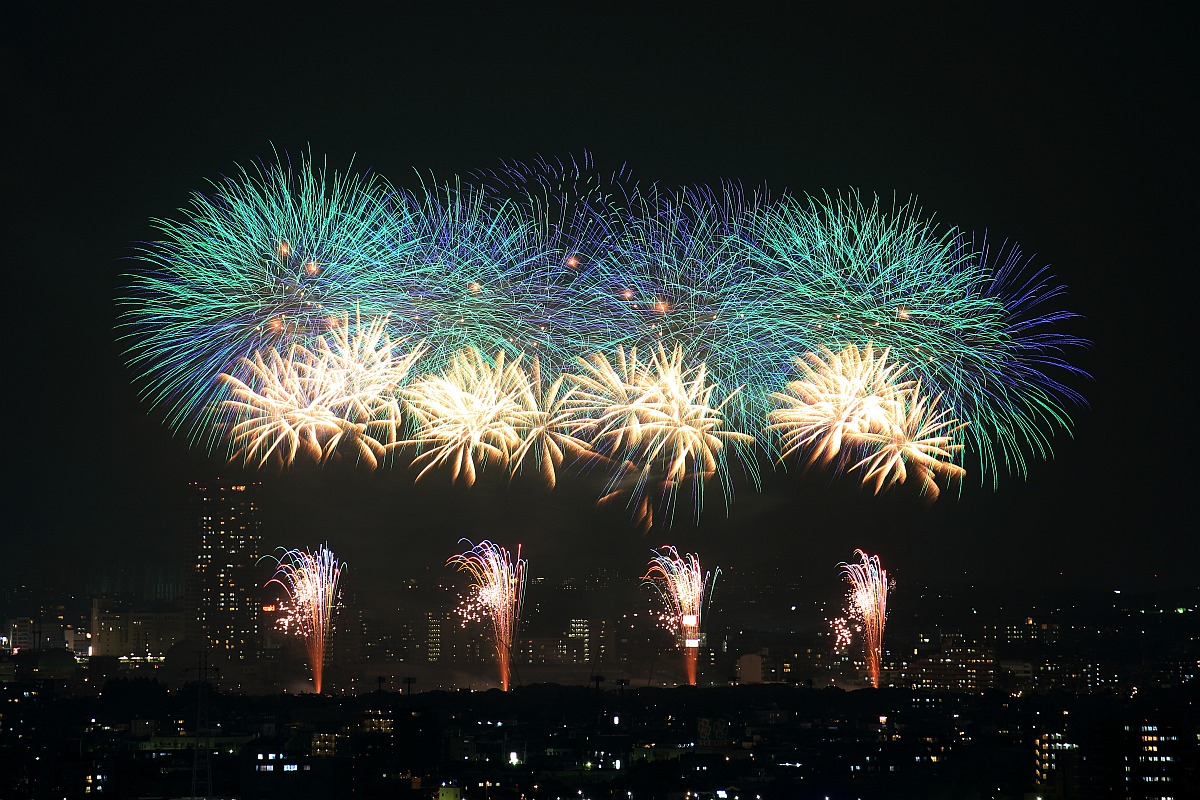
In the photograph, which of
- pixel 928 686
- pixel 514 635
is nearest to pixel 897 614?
pixel 928 686

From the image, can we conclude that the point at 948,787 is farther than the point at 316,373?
Yes

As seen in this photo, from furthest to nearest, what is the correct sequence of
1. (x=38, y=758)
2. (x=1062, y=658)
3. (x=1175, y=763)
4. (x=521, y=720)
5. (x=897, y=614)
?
1. (x=897, y=614)
2. (x=1062, y=658)
3. (x=521, y=720)
4. (x=38, y=758)
5. (x=1175, y=763)

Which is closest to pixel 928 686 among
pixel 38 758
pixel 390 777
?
pixel 390 777

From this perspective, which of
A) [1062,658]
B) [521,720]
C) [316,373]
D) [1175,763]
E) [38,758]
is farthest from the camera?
[1062,658]

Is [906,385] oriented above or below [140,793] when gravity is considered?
above

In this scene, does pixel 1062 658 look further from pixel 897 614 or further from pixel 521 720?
pixel 521 720

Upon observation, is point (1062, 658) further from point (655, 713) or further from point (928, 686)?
point (655, 713)
